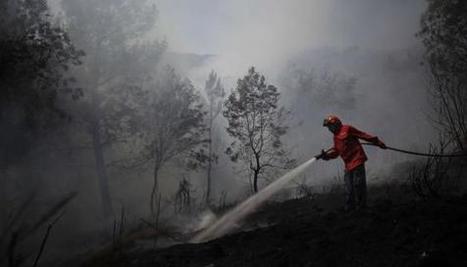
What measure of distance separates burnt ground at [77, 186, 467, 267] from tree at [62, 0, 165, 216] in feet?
46.8

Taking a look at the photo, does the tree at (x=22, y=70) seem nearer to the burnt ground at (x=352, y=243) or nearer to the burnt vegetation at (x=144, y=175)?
the burnt vegetation at (x=144, y=175)

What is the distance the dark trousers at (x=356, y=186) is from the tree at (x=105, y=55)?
48.1 feet

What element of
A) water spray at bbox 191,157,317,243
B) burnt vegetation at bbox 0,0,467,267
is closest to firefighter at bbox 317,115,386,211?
burnt vegetation at bbox 0,0,467,267

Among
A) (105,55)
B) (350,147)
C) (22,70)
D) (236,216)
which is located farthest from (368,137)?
(105,55)

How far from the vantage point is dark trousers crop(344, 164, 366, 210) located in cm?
733

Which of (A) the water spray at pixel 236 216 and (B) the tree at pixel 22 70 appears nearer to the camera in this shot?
(A) the water spray at pixel 236 216

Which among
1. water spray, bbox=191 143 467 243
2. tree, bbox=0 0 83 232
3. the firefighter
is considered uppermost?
tree, bbox=0 0 83 232

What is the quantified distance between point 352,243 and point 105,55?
57.6 ft

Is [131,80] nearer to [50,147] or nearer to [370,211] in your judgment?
[50,147]

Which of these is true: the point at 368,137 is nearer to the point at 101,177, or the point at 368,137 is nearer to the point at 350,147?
the point at 350,147

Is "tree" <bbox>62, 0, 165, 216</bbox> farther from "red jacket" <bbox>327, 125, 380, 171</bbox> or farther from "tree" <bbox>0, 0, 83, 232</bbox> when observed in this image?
"red jacket" <bbox>327, 125, 380, 171</bbox>

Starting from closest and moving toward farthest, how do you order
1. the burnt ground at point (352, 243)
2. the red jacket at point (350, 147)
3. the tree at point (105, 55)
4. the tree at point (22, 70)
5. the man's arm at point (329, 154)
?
the burnt ground at point (352, 243)
the red jacket at point (350, 147)
the man's arm at point (329, 154)
the tree at point (22, 70)
the tree at point (105, 55)

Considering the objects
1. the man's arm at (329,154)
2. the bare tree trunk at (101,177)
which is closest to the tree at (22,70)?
the bare tree trunk at (101,177)

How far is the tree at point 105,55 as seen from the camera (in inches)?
784
